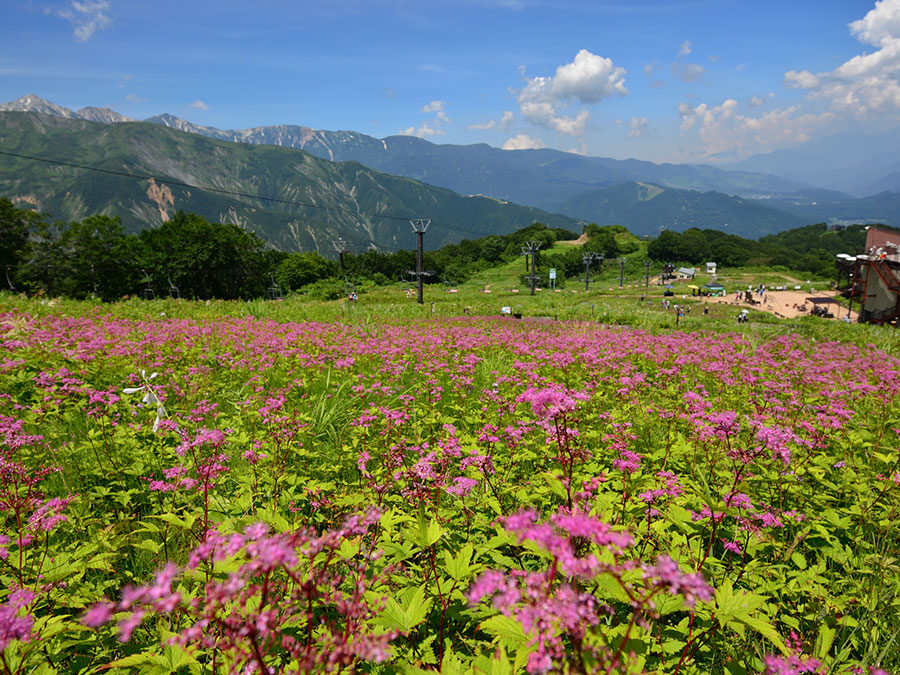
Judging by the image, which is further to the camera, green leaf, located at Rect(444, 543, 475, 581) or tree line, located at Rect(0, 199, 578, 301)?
tree line, located at Rect(0, 199, 578, 301)

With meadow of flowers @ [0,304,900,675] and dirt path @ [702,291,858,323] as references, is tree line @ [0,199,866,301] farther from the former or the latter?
dirt path @ [702,291,858,323]

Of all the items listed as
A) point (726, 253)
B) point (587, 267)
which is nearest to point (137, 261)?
point (587, 267)

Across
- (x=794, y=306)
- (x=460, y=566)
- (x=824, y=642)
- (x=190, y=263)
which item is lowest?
(x=794, y=306)

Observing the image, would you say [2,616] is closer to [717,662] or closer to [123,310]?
[717,662]

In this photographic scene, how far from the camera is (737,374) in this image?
28.6 feet

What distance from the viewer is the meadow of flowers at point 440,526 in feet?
4.87

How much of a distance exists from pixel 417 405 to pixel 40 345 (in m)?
8.28

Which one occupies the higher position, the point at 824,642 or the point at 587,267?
the point at 587,267

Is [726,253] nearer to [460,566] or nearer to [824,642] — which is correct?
[824,642]

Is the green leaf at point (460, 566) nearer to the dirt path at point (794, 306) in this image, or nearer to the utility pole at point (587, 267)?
the dirt path at point (794, 306)

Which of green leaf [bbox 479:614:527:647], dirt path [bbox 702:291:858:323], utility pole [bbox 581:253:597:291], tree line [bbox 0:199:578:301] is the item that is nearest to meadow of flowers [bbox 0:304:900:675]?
green leaf [bbox 479:614:527:647]

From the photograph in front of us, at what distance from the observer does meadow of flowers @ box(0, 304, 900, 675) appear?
1483 mm

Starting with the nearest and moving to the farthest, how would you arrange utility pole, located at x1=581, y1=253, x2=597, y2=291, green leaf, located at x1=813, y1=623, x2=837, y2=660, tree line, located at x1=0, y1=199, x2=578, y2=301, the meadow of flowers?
1. the meadow of flowers
2. green leaf, located at x1=813, y1=623, x2=837, y2=660
3. tree line, located at x1=0, y1=199, x2=578, y2=301
4. utility pole, located at x1=581, y1=253, x2=597, y2=291

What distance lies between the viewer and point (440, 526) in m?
2.81
